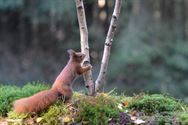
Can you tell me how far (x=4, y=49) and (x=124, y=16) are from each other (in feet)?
9.00

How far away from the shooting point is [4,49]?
40.0ft

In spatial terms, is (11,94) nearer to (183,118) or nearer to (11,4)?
(183,118)

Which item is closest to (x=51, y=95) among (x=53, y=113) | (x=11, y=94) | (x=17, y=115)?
(x=53, y=113)

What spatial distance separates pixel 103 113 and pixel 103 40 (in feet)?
28.0

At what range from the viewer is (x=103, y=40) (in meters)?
11.5

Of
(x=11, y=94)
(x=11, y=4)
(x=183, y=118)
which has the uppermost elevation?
(x=11, y=4)

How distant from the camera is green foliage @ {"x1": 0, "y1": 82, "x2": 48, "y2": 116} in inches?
134

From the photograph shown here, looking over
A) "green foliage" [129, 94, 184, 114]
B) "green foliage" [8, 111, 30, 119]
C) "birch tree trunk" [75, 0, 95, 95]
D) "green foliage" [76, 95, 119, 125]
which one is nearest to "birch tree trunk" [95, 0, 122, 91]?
"birch tree trunk" [75, 0, 95, 95]

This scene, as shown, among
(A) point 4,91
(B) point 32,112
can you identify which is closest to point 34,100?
(B) point 32,112

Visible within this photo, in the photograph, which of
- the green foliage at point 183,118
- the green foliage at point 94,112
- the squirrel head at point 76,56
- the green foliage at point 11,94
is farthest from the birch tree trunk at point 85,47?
the green foliage at point 183,118

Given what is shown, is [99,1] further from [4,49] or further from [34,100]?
[34,100]

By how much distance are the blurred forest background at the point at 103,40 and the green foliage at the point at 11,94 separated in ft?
22.4

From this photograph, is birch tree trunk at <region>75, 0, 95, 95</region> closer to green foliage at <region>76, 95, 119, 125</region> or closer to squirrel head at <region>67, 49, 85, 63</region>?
squirrel head at <region>67, 49, 85, 63</region>

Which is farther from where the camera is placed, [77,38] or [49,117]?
[77,38]
